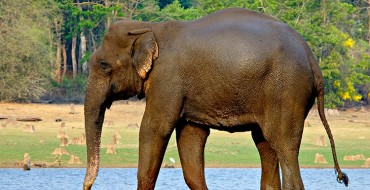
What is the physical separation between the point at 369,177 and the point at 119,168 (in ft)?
17.4

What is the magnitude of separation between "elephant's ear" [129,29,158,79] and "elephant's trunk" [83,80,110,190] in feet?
1.83

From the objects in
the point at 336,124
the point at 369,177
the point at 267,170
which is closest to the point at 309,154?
the point at 369,177

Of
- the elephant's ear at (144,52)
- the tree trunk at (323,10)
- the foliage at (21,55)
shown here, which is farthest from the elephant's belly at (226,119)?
the tree trunk at (323,10)

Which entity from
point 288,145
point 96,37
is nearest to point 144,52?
point 288,145

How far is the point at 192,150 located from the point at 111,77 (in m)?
1.15

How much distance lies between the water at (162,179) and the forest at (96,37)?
16286mm

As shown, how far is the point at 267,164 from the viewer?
491 inches

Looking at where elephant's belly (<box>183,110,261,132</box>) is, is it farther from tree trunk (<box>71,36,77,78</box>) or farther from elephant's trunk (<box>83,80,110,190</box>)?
tree trunk (<box>71,36,77,78</box>)

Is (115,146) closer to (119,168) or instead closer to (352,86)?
(119,168)

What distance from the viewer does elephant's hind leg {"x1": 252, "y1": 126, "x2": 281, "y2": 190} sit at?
12.4 meters

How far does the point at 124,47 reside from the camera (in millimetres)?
12258

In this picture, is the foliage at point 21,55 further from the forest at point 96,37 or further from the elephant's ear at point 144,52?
the elephant's ear at point 144,52

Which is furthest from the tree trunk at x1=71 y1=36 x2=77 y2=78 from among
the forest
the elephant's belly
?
the elephant's belly

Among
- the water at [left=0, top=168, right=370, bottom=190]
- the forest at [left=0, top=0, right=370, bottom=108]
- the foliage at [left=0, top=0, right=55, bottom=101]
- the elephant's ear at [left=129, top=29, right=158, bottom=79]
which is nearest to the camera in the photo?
the elephant's ear at [left=129, top=29, right=158, bottom=79]
